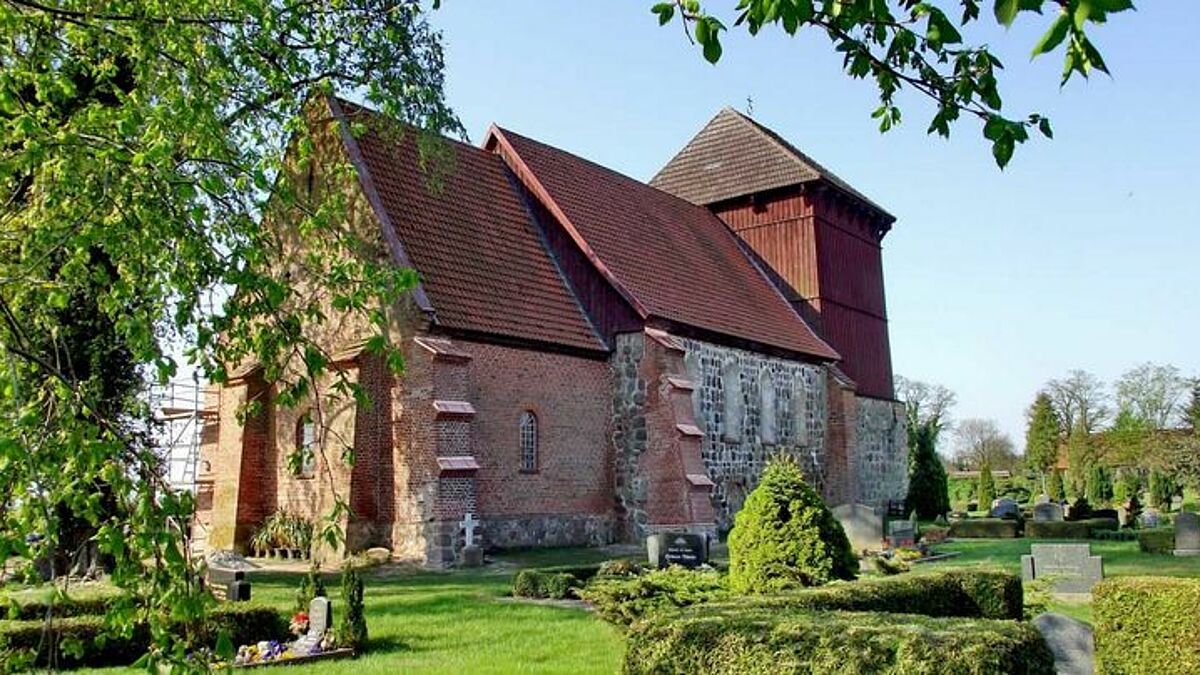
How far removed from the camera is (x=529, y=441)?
722 inches

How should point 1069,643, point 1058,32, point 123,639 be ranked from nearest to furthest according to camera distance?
1. point 1058,32
2. point 1069,643
3. point 123,639

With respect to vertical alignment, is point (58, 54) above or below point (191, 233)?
above

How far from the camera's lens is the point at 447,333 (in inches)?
651

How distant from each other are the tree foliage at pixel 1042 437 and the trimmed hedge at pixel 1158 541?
34.7m

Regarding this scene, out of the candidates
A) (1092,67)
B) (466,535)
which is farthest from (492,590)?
(1092,67)

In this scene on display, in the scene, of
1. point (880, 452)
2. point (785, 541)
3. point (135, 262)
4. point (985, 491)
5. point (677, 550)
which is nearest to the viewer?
point (135, 262)

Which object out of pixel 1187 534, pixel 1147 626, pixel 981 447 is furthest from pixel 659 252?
pixel 981 447

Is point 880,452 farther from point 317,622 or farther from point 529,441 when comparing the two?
point 317,622

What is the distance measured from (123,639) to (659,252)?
1682cm

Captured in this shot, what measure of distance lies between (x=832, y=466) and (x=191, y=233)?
23.5m

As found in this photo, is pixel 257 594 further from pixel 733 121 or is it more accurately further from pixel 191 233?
pixel 733 121

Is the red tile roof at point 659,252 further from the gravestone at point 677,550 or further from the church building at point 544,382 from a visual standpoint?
the gravestone at point 677,550

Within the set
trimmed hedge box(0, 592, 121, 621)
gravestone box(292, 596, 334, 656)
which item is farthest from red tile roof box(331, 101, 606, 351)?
trimmed hedge box(0, 592, 121, 621)

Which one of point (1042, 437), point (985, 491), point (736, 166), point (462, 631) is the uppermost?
point (736, 166)
